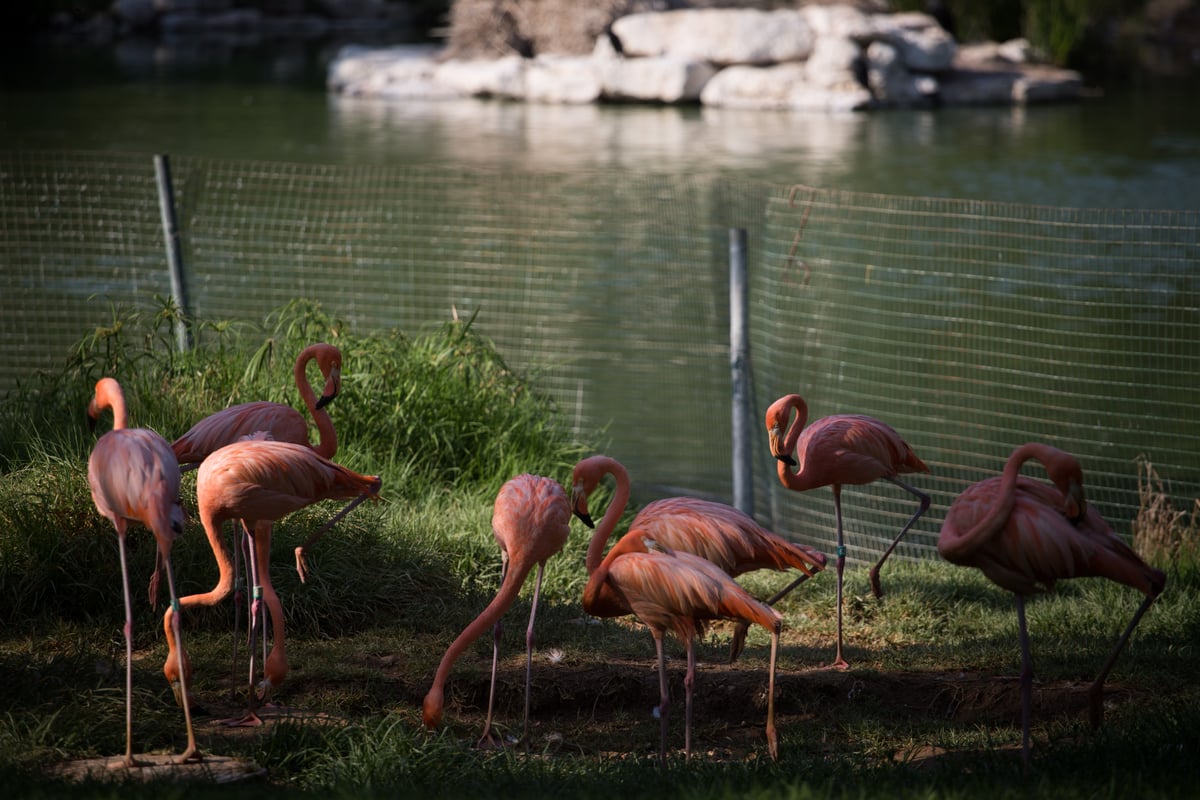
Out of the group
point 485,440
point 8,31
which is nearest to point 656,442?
point 485,440

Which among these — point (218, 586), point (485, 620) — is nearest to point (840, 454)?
point (485, 620)

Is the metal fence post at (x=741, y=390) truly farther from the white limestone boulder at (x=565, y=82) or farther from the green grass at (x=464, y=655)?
the white limestone boulder at (x=565, y=82)

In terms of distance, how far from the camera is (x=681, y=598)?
374 cm

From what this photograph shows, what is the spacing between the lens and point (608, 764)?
3734mm

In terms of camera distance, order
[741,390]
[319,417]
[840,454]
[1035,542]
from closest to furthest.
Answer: [1035,542] → [319,417] → [840,454] → [741,390]

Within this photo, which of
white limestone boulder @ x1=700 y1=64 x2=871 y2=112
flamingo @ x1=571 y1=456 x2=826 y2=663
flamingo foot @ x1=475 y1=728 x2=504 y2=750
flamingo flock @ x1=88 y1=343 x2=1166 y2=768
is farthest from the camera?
white limestone boulder @ x1=700 y1=64 x2=871 y2=112

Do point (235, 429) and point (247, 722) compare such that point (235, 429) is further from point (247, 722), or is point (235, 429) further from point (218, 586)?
point (247, 722)

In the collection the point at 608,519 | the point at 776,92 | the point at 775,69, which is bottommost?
the point at 608,519

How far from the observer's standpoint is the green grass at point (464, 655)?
11.4 ft

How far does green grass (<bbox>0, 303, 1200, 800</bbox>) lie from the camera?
11.4 feet

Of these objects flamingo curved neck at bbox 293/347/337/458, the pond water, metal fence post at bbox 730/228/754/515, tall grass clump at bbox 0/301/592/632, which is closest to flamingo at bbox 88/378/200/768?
flamingo curved neck at bbox 293/347/337/458

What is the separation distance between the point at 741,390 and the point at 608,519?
7.81ft

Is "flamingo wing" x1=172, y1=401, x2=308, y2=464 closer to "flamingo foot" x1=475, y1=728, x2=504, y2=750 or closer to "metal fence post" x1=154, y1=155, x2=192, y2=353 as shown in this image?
"flamingo foot" x1=475, y1=728, x2=504, y2=750

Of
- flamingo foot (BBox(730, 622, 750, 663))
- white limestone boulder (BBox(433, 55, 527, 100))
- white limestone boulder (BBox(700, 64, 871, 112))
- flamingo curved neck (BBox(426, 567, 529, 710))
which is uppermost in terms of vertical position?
white limestone boulder (BBox(433, 55, 527, 100))
